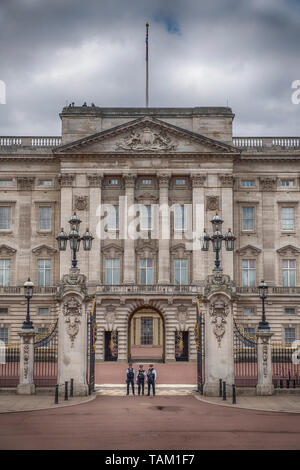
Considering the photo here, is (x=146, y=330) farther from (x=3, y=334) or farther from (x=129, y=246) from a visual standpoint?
(x=3, y=334)

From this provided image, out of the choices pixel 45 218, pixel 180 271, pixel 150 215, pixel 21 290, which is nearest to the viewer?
pixel 180 271

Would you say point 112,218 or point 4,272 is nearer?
point 112,218

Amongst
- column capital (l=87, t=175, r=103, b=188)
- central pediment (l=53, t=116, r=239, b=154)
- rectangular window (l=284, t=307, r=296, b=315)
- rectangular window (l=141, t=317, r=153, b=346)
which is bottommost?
rectangular window (l=141, t=317, r=153, b=346)

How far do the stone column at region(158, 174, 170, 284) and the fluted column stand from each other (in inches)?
96.4

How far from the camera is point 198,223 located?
5281 cm

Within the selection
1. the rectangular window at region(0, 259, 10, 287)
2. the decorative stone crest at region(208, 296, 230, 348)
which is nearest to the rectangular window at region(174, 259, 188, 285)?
the rectangular window at region(0, 259, 10, 287)

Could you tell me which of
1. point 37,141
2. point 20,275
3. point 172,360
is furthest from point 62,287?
point 37,141

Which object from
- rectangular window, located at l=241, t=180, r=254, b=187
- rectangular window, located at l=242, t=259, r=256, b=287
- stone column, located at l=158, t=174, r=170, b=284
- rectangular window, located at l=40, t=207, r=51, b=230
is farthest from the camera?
rectangular window, located at l=241, t=180, r=254, b=187

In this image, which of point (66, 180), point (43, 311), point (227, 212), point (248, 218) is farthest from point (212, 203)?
point (43, 311)

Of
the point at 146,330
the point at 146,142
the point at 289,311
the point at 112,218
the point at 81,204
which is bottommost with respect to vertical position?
the point at 146,330

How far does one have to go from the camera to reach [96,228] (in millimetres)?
52719

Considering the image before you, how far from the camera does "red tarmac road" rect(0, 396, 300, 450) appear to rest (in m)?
17.7

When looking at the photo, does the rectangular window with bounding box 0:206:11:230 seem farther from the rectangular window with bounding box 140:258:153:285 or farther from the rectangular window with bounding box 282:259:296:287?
the rectangular window with bounding box 282:259:296:287

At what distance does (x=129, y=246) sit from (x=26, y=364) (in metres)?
25.0
